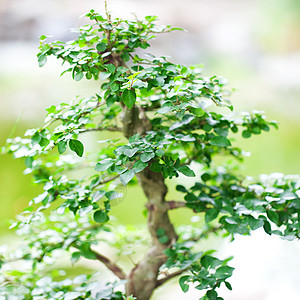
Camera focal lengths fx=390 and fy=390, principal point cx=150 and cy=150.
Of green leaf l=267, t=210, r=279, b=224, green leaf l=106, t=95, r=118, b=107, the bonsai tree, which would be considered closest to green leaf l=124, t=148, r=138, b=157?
the bonsai tree

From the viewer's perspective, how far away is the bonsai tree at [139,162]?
29.2 inches

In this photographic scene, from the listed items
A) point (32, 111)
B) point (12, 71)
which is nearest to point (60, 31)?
point (12, 71)

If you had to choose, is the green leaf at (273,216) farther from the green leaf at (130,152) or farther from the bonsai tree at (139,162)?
the green leaf at (130,152)

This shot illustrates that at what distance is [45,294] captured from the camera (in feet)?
2.97

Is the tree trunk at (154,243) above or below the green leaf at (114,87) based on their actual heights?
below

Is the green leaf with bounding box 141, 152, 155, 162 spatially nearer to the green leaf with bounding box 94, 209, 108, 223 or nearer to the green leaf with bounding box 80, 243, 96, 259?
the green leaf with bounding box 94, 209, 108, 223

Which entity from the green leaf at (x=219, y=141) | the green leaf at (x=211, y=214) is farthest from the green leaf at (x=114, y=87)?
the green leaf at (x=211, y=214)

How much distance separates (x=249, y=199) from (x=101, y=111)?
0.41 metres

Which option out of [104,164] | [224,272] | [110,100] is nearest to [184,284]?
[224,272]

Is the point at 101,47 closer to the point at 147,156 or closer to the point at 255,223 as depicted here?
the point at 147,156

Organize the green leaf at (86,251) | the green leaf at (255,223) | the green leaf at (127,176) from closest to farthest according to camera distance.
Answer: the green leaf at (127,176), the green leaf at (255,223), the green leaf at (86,251)

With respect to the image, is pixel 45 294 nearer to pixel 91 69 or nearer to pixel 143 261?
pixel 143 261

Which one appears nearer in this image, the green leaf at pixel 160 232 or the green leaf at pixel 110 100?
the green leaf at pixel 110 100

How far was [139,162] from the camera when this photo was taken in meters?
0.68
